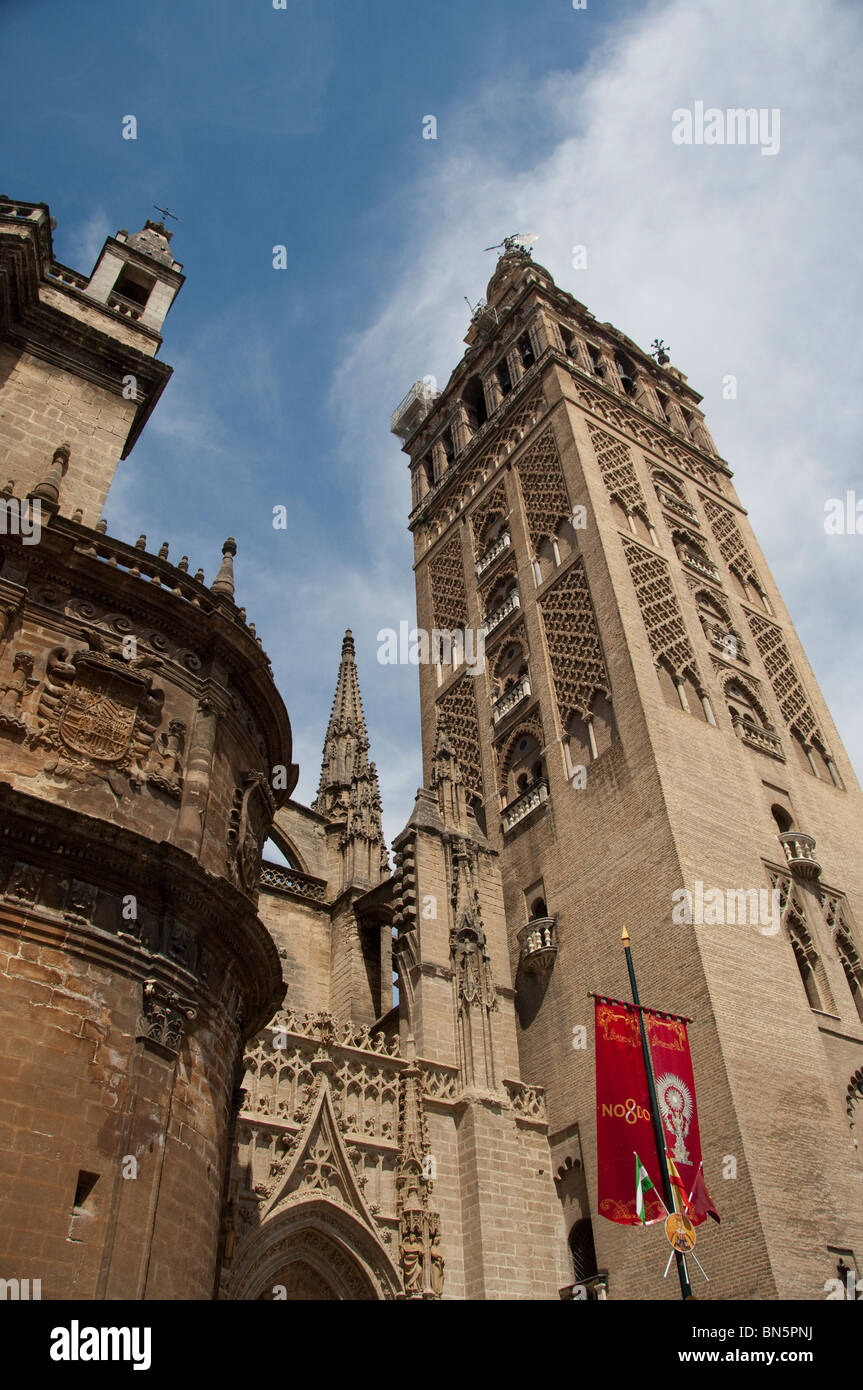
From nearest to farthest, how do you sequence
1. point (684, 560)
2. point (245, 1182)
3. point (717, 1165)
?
point (245, 1182) → point (717, 1165) → point (684, 560)

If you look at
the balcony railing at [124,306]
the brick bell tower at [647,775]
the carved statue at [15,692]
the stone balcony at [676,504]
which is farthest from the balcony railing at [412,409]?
the carved statue at [15,692]

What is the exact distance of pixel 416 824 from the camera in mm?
20438

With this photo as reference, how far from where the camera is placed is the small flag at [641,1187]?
1128 centimetres

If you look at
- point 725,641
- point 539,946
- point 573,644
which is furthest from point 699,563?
point 539,946

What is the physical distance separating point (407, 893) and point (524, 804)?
200 inches

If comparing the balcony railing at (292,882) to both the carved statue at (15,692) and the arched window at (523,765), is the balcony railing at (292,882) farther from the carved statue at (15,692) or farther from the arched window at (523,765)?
the carved statue at (15,692)

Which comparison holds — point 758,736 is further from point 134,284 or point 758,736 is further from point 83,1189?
point 83,1189

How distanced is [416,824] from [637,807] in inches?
174

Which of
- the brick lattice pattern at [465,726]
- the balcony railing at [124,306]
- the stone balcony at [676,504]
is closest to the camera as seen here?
the balcony railing at [124,306]

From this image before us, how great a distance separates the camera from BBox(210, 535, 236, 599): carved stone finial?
45.3 feet

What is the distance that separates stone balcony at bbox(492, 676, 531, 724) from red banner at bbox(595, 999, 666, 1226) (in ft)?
43.5

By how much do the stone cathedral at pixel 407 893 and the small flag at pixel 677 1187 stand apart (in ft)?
9.27

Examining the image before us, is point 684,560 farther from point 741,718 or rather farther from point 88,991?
point 88,991
